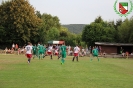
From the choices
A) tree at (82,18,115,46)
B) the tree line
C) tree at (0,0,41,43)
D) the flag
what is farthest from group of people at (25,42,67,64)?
tree at (82,18,115,46)

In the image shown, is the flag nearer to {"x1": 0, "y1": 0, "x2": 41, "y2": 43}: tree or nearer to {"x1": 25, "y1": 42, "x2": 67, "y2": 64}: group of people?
{"x1": 25, "y1": 42, "x2": 67, "y2": 64}: group of people

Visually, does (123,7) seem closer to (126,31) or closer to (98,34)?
(126,31)

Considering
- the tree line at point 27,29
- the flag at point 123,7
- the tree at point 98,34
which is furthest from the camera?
the tree at point 98,34

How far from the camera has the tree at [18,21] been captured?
72.1m

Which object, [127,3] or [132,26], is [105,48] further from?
[127,3]

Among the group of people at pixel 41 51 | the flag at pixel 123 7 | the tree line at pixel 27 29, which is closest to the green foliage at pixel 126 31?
the tree line at pixel 27 29

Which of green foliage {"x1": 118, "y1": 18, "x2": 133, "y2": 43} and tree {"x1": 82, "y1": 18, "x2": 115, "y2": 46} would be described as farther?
tree {"x1": 82, "y1": 18, "x2": 115, "y2": 46}

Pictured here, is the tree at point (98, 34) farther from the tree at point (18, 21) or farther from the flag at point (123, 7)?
the flag at point (123, 7)

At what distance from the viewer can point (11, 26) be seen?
2859 inches

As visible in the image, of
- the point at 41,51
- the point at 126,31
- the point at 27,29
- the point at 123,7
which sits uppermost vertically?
the point at 123,7

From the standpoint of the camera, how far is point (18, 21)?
71625 mm

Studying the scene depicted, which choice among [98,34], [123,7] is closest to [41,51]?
[123,7]

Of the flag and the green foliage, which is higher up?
the flag

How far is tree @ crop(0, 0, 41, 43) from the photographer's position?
236ft
